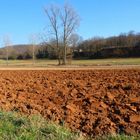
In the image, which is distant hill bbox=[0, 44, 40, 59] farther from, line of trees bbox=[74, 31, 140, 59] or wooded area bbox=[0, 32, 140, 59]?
line of trees bbox=[74, 31, 140, 59]

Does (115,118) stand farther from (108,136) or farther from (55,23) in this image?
(55,23)

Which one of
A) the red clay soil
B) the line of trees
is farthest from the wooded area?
the red clay soil

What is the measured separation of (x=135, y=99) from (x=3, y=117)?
3.33 metres

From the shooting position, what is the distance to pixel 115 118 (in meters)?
8.89

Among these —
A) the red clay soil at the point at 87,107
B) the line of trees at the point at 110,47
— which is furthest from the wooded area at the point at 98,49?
the red clay soil at the point at 87,107

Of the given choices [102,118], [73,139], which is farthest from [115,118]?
[73,139]

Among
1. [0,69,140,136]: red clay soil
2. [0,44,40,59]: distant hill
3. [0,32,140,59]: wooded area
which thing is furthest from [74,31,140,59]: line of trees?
[0,69,140,136]: red clay soil

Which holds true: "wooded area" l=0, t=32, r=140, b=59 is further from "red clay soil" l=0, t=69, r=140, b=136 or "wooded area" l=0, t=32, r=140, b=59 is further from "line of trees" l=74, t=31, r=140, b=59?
"red clay soil" l=0, t=69, r=140, b=136

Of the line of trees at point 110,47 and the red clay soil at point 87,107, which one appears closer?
the red clay soil at point 87,107

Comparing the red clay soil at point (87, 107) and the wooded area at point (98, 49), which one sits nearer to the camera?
the red clay soil at point (87, 107)

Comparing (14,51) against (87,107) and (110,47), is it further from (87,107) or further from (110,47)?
(87,107)

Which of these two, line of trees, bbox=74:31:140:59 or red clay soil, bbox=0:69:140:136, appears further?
line of trees, bbox=74:31:140:59

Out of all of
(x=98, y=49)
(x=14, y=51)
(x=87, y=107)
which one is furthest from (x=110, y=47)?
(x=87, y=107)

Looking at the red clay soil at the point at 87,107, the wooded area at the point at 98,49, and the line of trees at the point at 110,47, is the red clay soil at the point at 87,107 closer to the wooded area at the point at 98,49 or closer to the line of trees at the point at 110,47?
the wooded area at the point at 98,49
